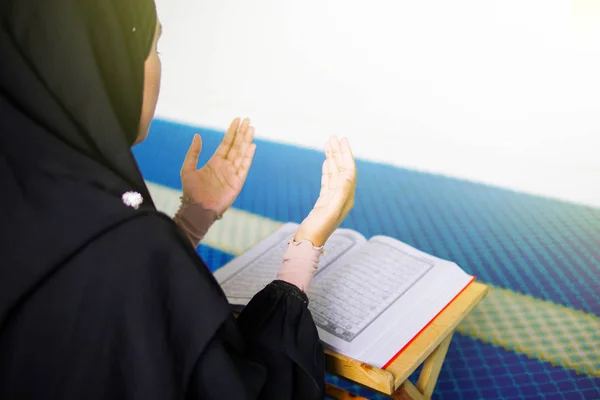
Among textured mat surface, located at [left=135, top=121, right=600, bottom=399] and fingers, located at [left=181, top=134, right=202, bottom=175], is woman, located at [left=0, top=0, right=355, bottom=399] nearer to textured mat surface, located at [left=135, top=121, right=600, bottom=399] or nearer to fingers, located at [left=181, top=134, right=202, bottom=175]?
fingers, located at [left=181, top=134, right=202, bottom=175]

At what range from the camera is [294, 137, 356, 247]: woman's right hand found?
1027 mm

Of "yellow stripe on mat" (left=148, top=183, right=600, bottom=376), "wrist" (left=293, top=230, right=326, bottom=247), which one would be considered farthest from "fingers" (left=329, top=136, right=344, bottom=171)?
"yellow stripe on mat" (left=148, top=183, right=600, bottom=376)

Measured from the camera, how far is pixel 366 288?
1105mm

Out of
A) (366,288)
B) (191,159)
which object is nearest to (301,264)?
(366,288)

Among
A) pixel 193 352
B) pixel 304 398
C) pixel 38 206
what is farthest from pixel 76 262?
pixel 304 398

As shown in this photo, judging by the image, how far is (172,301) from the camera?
83 cm

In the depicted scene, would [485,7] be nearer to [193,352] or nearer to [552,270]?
[552,270]

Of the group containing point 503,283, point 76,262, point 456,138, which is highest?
point 76,262

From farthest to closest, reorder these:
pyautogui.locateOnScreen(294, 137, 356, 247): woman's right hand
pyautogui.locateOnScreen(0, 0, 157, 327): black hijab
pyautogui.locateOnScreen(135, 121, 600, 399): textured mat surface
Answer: pyautogui.locateOnScreen(135, 121, 600, 399): textured mat surface → pyautogui.locateOnScreen(294, 137, 356, 247): woman's right hand → pyautogui.locateOnScreen(0, 0, 157, 327): black hijab

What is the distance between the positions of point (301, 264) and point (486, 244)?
149cm

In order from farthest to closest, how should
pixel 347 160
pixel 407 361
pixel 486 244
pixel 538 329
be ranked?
pixel 486 244 → pixel 538 329 → pixel 347 160 → pixel 407 361

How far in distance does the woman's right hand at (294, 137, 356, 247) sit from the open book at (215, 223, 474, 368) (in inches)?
4.7

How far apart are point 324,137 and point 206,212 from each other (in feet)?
6.37

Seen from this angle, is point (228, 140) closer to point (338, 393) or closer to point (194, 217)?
point (194, 217)
